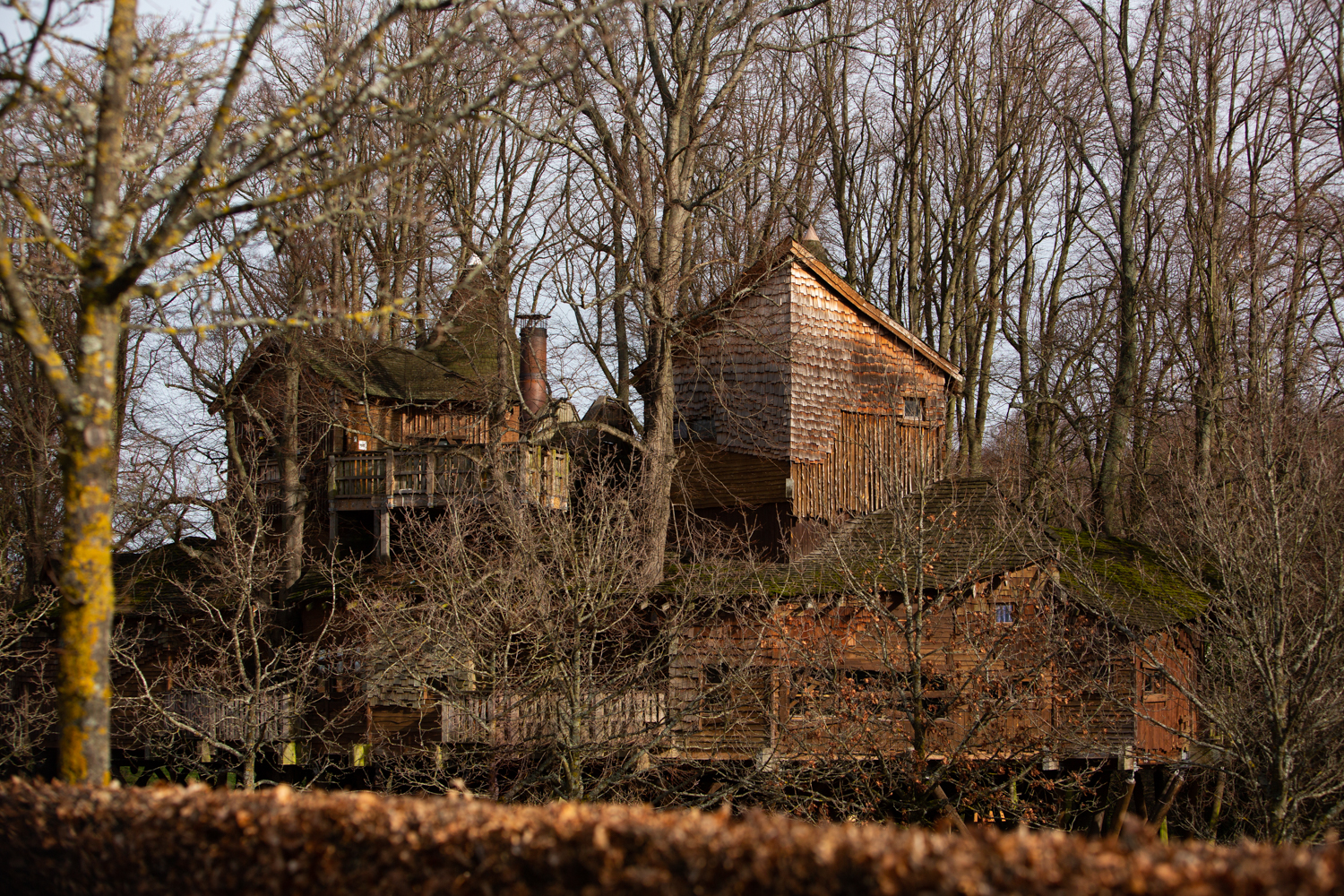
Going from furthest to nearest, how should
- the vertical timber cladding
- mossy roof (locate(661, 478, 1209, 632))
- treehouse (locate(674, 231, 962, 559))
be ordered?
the vertical timber cladding < treehouse (locate(674, 231, 962, 559)) < mossy roof (locate(661, 478, 1209, 632))

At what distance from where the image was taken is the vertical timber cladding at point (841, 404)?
2225 cm

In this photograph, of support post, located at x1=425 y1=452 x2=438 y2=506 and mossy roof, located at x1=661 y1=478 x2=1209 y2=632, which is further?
support post, located at x1=425 y1=452 x2=438 y2=506

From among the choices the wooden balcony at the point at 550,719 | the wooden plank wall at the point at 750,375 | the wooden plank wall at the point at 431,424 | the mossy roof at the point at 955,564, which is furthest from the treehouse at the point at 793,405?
the wooden balcony at the point at 550,719

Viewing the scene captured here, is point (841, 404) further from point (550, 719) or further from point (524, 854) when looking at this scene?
point (524, 854)

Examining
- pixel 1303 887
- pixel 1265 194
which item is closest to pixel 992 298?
pixel 1265 194

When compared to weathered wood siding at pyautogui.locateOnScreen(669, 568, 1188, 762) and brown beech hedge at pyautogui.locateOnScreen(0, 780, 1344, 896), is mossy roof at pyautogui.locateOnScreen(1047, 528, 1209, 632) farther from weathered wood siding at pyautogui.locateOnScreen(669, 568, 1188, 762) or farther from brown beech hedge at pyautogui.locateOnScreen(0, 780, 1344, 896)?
brown beech hedge at pyautogui.locateOnScreen(0, 780, 1344, 896)

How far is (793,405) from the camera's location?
22141 mm

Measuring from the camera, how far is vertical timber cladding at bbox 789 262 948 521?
2225 centimetres

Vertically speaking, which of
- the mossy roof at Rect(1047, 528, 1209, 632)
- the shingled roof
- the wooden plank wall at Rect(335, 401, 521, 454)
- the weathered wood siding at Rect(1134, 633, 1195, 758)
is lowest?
the weathered wood siding at Rect(1134, 633, 1195, 758)

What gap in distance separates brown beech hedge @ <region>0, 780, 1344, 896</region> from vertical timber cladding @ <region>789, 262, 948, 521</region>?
16678mm

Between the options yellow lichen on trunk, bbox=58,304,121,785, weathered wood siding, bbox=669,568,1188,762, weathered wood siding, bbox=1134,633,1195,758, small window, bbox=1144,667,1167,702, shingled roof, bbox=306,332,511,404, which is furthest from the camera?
shingled roof, bbox=306,332,511,404

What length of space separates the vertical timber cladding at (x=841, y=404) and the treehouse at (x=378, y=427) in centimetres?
499

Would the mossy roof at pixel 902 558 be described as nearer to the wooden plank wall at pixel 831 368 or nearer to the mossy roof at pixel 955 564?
the mossy roof at pixel 955 564

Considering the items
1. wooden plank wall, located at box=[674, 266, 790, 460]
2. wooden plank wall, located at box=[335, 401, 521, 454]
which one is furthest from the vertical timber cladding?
wooden plank wall, located at box=[335, 401, 521, 454]
